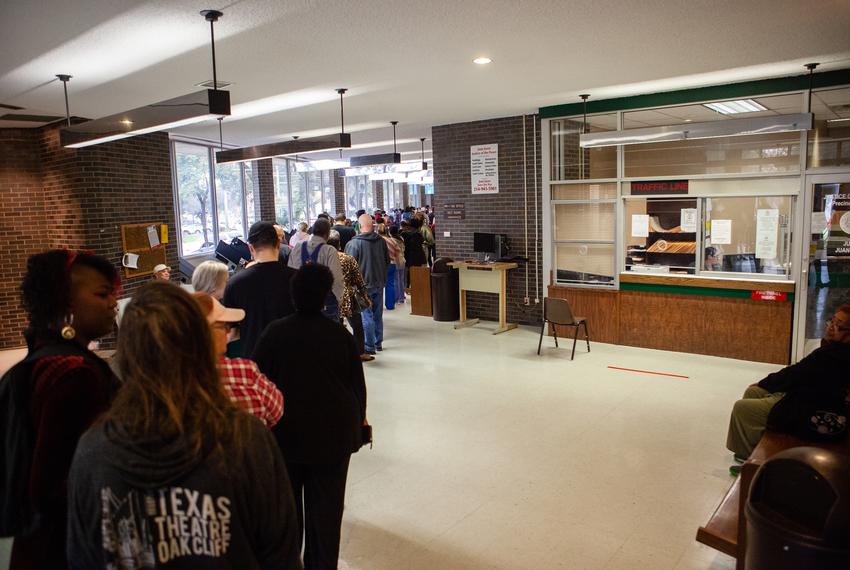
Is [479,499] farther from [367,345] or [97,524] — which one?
[367,345]

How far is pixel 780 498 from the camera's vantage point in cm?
207

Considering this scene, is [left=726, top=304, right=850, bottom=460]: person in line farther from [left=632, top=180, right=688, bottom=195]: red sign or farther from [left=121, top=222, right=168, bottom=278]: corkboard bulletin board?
[left=121, top=222, right=168, bottom=278]: corkboard bulletin board

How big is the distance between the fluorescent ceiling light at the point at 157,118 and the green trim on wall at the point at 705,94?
185 inches

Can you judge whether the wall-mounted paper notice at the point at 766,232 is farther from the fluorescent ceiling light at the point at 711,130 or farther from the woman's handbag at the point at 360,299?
the woman's handbag at the point at 360,299

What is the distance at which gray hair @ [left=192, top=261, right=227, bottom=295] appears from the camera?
10.8 ft

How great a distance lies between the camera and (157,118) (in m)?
4.55

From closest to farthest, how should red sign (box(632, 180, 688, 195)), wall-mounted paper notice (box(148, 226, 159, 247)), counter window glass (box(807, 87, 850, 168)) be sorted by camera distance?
counter window glass (box(807, 87, 850, 168)) < red sign (box(632, 180, 688, 195)) < wall-mounted paper notice (box(148, 226, 159, 247))

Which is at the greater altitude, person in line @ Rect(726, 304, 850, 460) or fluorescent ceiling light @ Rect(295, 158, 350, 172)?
fluorescent ceiling light @ Rect(295, 158, 350, 172)

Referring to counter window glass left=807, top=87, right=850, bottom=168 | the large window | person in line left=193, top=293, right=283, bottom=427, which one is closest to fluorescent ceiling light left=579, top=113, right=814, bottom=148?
counter window glass left=807, top=87, right=850, bottom=168

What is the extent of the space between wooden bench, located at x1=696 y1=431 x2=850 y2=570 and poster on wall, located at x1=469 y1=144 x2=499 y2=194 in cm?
608

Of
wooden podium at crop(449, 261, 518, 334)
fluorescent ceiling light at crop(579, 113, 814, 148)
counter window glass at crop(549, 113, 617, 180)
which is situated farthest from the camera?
wooden podium at crop(449, 261, 518, 334)

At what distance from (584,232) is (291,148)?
394 cm

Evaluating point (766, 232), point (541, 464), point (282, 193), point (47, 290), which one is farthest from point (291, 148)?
point (282, 193)

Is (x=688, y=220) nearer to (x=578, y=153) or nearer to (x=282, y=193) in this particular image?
(x=578, y=153)
